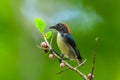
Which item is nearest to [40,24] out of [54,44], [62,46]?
[62,46]

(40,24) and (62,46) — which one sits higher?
(40,24)

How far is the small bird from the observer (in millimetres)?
2189

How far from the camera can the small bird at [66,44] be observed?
2.19 m

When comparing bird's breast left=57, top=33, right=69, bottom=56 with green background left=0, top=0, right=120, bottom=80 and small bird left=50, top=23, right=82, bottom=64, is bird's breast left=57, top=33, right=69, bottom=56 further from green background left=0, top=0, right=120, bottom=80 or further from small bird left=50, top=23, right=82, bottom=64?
green background left=0, top=0, right=120, bottom=80

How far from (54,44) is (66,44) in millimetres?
1842

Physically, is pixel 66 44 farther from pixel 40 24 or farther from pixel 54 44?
pixel 54 44

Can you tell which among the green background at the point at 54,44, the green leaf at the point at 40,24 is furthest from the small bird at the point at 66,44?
the green background at the point at 54,44

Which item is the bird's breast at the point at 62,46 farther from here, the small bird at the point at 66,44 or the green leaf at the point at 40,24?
the green leaf at the point at 40,24

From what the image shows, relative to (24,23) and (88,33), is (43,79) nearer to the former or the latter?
(88,33)

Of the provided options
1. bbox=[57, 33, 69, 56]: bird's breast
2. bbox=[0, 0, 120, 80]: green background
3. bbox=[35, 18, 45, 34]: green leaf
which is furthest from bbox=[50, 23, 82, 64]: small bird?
bbox=[0, 0, 120, 80]: green background

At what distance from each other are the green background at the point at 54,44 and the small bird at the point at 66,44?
66.7 inches

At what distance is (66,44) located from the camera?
7.75 ft

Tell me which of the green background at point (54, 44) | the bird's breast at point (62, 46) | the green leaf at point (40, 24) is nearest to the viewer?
the green leaf at point (40, 24)

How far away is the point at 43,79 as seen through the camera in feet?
19.0
